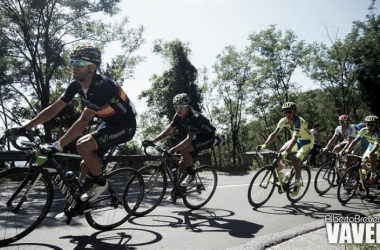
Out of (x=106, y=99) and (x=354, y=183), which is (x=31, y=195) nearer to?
(x=106, y=99)

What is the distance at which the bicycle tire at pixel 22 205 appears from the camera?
319 cm

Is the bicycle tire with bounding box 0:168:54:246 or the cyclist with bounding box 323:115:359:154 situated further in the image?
the cyclist with bounding box 323:115:359:154

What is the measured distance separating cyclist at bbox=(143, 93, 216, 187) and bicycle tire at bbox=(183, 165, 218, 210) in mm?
195

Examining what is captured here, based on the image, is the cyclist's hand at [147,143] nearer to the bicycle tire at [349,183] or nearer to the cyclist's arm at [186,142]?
the cyclist's arm at [186,142]

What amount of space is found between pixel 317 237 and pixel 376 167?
4789mm

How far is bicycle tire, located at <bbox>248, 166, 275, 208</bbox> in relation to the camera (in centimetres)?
580

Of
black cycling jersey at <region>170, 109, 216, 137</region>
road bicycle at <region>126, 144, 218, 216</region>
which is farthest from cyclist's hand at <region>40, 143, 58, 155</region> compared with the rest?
black cycling jersey at <region>170, 109, 216, 137</region>

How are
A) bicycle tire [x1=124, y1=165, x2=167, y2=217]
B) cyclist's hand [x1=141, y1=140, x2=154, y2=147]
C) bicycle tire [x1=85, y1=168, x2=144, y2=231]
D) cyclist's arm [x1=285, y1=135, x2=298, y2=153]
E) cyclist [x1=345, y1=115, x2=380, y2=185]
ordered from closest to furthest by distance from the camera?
bicycle tire [x1=85, y1=168, x2=144, y2=231] → bicycle tire [x1=124, y1=165, x2=167, y2=217] → cyclist's hand [x1=141, y1=140, x2=154, y2=147] → cyclist's arm [x1=285, y1=135, x2=298, y2=153] → cyclist [x1=345, y1=115, x2=380, y2=185]

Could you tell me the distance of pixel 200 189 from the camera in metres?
5.93

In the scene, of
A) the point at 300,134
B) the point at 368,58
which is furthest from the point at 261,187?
the point at 368,58

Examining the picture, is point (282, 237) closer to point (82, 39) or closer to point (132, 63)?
point (82, 39)

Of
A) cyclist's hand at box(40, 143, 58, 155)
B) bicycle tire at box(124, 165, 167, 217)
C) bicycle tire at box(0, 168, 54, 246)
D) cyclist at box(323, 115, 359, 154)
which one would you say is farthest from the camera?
cyclist at box(323, 115, 359, 154)

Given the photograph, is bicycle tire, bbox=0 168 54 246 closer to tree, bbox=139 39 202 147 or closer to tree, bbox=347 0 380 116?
tree, bbox=139 39 202 147

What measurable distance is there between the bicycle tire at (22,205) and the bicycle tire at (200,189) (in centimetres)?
267
